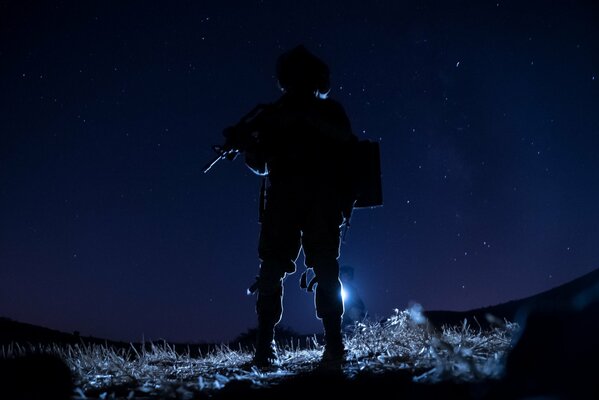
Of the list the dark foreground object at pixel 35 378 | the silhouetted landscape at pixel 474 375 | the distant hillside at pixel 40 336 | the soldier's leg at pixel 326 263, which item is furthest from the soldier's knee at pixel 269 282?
the distant hillside at pixel 40 336

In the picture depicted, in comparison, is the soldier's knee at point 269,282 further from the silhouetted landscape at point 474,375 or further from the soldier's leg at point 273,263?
the silhouetted landscape at point 474,375

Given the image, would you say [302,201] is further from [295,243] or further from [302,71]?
[302,71]

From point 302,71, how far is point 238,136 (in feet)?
2.76

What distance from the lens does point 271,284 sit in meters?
3.35

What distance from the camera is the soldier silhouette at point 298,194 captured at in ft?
10.7

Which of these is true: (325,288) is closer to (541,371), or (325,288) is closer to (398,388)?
(398,388)

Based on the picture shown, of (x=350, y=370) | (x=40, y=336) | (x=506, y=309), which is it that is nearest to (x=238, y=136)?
(x=350, y=370)

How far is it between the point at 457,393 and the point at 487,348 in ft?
3.25

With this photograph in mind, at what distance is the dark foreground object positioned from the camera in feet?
4.70

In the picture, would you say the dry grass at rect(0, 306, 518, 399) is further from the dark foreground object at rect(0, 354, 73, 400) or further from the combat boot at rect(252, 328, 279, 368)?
the combat boot at rect(252, 328, 279, 368)

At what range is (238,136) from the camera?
143 inches

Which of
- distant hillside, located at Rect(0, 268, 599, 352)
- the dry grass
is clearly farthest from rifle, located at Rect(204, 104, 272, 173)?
distant hillside, located at Rect(0, 268, 599, 352)

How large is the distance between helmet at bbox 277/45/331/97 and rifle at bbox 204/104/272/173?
1.05 ft

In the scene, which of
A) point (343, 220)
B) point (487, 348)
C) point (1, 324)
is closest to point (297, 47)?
point (343, 220)
